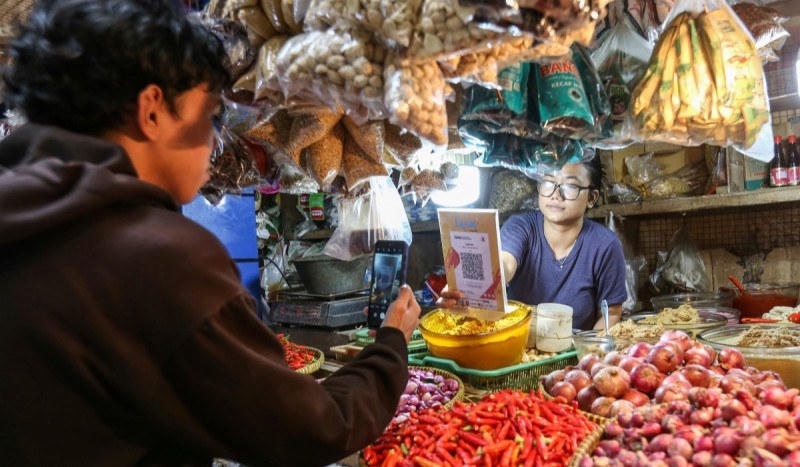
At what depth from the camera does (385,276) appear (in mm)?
1954

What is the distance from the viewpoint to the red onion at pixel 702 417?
1.23 m

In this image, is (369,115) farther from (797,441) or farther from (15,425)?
(797,441)

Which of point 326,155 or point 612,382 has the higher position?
point 326,155

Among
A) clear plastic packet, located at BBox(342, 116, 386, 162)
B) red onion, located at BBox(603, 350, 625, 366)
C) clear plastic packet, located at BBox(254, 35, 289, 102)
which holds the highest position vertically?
clear plastic packet, located at BBox(254, 35, 289, 102)

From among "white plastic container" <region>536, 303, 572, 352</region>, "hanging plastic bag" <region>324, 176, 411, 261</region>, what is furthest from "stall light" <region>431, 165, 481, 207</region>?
"white plastic container" <region>536, 303, 572, 352</region>

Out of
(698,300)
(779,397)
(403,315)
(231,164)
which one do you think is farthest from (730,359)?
(698,300)

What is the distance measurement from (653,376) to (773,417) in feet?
1.18

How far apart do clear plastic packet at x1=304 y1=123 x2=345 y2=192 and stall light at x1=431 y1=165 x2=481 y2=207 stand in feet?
8.10

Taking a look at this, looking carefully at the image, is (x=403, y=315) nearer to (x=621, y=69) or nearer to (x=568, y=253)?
(x=621, y=69)

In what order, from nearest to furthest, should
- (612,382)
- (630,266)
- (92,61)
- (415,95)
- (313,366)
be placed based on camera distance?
(92,61) < (415,95) < (612,382) < (313,366) < (630,266)

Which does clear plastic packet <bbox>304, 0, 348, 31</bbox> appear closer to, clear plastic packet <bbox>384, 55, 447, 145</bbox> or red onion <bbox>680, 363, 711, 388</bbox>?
clear plastic packet <bbox>384, 55, 447, 145</bbox>

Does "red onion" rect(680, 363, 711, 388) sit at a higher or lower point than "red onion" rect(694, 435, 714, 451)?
higher

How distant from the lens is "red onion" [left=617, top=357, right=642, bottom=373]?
5.18 feet

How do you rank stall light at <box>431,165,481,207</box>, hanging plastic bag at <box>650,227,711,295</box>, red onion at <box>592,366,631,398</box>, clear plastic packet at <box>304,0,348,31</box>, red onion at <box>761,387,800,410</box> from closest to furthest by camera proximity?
clear plastic packet at <box>304,0,348,31</box>
red onion at <box>761,387,800,410</box>
red onion at <box>592,366,631,398</box>
hanging plastic bag at <box>650,227,711,295</box>
stall light at <box>431,165,481,207</box>
